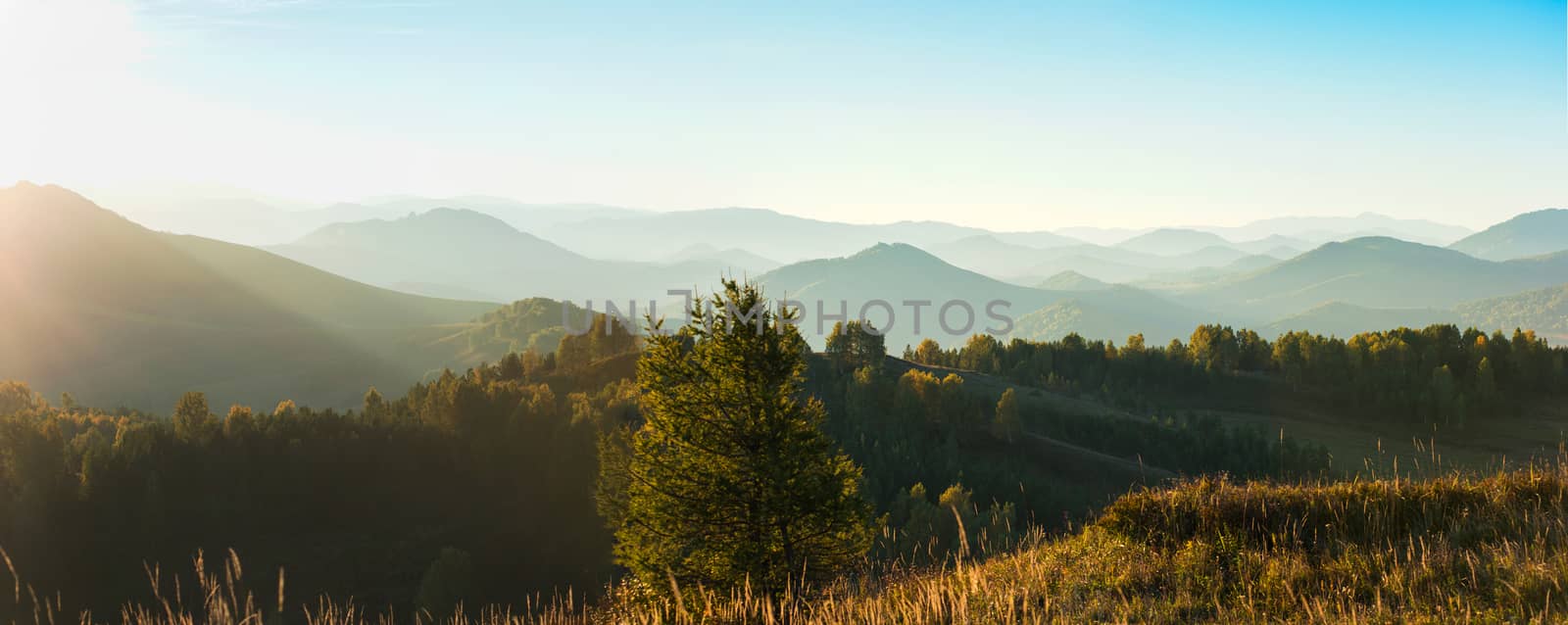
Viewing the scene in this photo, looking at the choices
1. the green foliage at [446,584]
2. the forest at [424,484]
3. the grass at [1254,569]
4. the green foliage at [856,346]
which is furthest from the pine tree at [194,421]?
the grass at [1254,569]

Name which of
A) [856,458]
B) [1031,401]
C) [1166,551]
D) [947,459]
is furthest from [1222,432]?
[1166,551]

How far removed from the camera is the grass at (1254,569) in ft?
24.8

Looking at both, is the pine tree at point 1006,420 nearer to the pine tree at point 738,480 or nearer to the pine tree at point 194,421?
the pine tree at point 738,480

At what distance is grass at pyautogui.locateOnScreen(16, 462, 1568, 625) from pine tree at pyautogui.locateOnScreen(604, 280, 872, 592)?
730cm

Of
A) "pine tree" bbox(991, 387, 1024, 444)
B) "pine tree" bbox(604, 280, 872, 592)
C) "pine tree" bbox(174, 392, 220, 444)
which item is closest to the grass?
"pine tree" bbox(604, 280, 872, 592)

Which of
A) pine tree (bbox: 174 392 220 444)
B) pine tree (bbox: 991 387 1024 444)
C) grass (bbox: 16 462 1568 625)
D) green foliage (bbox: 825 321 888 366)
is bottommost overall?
pine tree (bbox: 991 387 1024 444)

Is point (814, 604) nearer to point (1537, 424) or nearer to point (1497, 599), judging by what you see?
point (1497, 599)

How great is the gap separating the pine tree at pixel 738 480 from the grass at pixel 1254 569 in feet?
24.0

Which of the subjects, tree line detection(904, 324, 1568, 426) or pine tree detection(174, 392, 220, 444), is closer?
pine tree detection(174, 392, 220, 444)

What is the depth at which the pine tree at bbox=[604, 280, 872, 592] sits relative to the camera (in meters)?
19.5

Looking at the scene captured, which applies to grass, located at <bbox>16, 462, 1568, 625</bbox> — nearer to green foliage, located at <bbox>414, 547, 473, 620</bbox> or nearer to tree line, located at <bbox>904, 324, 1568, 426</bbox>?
green foliage, located at <bbox>414, 547, 473, 620</bbox>

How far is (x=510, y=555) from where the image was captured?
85188 mm

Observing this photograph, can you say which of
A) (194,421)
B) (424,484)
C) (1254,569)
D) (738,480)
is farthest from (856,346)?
(1254,569)

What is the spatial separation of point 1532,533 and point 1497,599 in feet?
8.58
